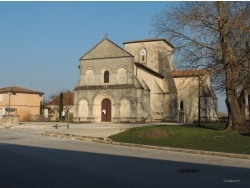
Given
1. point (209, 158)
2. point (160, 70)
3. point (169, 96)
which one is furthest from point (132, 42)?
point (209, 158)

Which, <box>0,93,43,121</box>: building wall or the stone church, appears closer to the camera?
the stone church

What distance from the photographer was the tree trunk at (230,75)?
22.8 metres

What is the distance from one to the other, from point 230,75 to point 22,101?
1943 inches

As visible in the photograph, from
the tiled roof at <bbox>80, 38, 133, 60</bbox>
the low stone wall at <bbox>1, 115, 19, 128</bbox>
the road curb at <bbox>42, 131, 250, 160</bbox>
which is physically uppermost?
the tiled roof at <bbox>80, 38, 133, 60</bbox>

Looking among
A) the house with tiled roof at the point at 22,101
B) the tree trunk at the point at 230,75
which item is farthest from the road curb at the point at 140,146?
the house with tiled roof at the point at 22,101

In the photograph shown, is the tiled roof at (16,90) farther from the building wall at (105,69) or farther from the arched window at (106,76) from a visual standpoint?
the arched window at (106,76)

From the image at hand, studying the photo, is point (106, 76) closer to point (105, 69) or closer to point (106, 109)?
point (105, 69)

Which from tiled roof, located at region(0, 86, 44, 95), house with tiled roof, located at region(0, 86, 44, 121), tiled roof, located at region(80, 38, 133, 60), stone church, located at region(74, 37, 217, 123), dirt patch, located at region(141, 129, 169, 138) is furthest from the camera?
tiled roof, located at region(0, 86, 44, 95)

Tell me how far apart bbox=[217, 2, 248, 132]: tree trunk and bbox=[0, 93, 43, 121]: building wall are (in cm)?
4391

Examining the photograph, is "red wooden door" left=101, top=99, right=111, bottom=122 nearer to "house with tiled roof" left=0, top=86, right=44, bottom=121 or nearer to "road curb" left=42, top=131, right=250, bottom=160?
"road curb" left=42, top=131, right=250, bottom=160

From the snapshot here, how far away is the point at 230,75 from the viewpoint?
2359 centimetres

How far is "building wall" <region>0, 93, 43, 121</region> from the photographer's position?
63125 mm

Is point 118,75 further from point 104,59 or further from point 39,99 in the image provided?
point 39,99

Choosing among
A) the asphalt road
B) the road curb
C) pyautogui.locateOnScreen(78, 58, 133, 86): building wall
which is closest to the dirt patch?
the road curb
